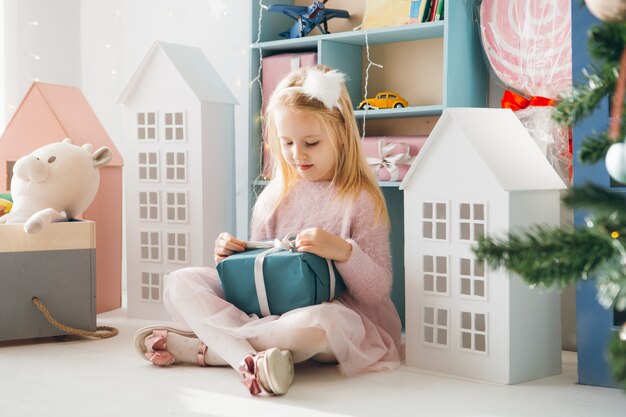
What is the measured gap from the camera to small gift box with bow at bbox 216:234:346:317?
195cm

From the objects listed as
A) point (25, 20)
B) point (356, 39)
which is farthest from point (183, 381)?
point (25, 20)

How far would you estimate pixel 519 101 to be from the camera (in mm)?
2305

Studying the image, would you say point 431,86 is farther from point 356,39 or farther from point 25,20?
point 25,20

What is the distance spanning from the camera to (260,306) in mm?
2021

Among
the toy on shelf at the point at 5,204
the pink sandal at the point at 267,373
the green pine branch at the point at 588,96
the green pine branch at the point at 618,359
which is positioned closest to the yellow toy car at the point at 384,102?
the pink sandal at the point at 267,373

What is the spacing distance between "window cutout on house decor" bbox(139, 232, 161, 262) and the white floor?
60 cm

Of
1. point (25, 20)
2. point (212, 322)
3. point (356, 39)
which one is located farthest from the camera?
point (25, 20)

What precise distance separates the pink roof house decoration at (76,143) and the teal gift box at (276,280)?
36.4 inches

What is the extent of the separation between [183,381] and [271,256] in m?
0.37

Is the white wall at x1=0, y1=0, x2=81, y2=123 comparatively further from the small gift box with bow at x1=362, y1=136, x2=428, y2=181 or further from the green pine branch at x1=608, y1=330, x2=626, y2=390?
the green pine branch at x1=608, y1=330, x2=626, y2=390

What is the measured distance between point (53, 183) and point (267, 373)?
1077 millimetres

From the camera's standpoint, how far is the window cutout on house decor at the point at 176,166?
2.65m

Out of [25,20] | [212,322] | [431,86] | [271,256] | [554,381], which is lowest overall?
[554,381]

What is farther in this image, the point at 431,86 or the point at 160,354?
the point at 431,86
